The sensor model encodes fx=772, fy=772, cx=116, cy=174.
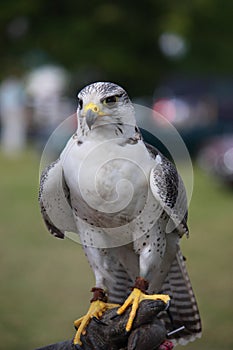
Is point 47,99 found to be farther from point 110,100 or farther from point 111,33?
point 110,100

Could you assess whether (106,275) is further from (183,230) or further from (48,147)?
(48,147)

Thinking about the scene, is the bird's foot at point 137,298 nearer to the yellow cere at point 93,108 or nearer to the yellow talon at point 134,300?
the yellow talon at point 134,300

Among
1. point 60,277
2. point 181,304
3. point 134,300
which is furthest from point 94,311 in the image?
point 60,277

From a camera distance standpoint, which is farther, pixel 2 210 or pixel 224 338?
pixel 2 210

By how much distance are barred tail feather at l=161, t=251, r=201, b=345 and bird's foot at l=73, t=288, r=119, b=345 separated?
1.39 feet

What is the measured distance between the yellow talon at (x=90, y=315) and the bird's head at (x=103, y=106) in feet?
2.16

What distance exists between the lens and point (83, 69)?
20.9m

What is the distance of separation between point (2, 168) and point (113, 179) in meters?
16.0

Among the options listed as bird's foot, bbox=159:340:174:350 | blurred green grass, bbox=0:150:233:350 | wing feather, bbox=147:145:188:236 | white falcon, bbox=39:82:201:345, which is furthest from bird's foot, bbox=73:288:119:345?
blurred green grass, bbox=0:150:233:350

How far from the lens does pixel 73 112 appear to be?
2105cm

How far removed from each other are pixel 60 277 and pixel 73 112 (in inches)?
527

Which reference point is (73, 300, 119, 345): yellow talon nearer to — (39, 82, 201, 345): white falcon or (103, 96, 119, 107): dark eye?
(39, 82, 201, 345): white falcon

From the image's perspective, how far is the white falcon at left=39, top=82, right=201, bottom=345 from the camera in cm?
254

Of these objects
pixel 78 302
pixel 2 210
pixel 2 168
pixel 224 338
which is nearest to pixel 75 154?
pixel 224 338
